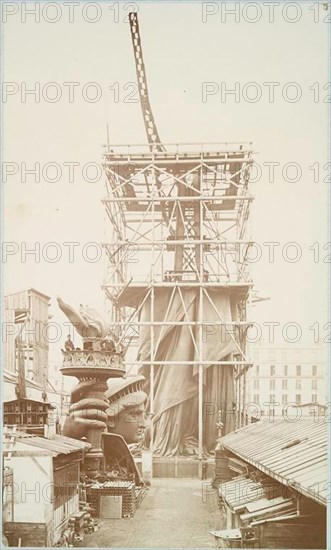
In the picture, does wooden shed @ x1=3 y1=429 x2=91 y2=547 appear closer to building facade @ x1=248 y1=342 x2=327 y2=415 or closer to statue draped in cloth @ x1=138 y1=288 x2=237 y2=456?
building facade @ x1=248 y1=342 x2=327 y2=415

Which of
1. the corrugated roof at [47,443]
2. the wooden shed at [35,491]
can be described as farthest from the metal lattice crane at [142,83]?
the wooden shed at [35,491]

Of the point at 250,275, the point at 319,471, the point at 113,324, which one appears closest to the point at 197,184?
the point at 250,275

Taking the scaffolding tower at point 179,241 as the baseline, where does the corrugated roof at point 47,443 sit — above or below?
below

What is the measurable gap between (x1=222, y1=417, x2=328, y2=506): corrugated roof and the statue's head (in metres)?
2.26

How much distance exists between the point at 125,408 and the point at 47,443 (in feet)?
14.1

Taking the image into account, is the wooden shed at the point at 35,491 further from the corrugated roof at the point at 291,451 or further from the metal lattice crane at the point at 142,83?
the metal lattice crane at the point at 142,83

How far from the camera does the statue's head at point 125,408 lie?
16.2 metres

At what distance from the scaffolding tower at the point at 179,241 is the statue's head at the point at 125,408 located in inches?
26.5

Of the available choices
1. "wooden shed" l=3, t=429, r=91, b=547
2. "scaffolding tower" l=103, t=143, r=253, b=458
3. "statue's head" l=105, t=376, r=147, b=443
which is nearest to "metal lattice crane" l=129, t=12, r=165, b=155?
"scaffolding tower" l=103, t=143, r=253, b=458

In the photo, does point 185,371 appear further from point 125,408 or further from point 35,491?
point 35,491

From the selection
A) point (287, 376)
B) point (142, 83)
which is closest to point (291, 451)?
point (287, 376)

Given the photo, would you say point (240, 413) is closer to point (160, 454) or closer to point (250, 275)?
point (160, 454)

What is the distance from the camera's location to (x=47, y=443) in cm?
1211

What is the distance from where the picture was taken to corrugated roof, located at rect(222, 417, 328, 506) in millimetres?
8992
